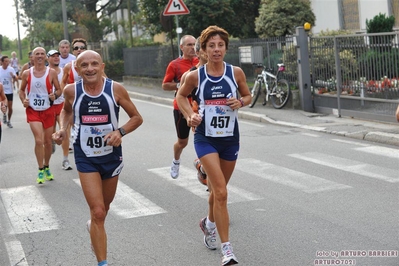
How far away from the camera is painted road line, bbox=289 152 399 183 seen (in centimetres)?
977

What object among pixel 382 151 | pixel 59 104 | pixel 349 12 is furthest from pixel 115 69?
pixel 382 151

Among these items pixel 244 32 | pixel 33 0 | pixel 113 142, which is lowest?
pixel 113 142

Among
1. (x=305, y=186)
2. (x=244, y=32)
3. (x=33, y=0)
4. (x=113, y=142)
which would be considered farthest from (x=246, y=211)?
(x=33, y=0)

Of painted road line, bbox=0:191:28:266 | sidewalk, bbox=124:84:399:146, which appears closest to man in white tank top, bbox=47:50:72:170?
painted road line, bbox=0:191:28:266

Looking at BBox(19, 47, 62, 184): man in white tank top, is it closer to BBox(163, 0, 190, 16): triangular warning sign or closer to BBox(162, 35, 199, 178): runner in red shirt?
BBox(162, 35, 199, 178): runner in red shirt

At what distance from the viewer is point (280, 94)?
60.4ft

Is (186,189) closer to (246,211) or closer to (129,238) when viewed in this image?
(246,211)

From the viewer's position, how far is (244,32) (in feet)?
91.8

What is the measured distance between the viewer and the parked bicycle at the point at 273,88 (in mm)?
18266

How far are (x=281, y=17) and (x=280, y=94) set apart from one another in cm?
571

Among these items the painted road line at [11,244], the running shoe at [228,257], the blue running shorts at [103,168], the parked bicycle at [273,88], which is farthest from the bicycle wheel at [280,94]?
the running shoe at [228,257]

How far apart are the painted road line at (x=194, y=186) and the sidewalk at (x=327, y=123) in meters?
3.70

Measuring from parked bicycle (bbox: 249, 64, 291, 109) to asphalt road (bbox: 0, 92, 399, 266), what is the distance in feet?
16.6

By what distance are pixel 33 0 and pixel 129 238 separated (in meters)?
58.2
